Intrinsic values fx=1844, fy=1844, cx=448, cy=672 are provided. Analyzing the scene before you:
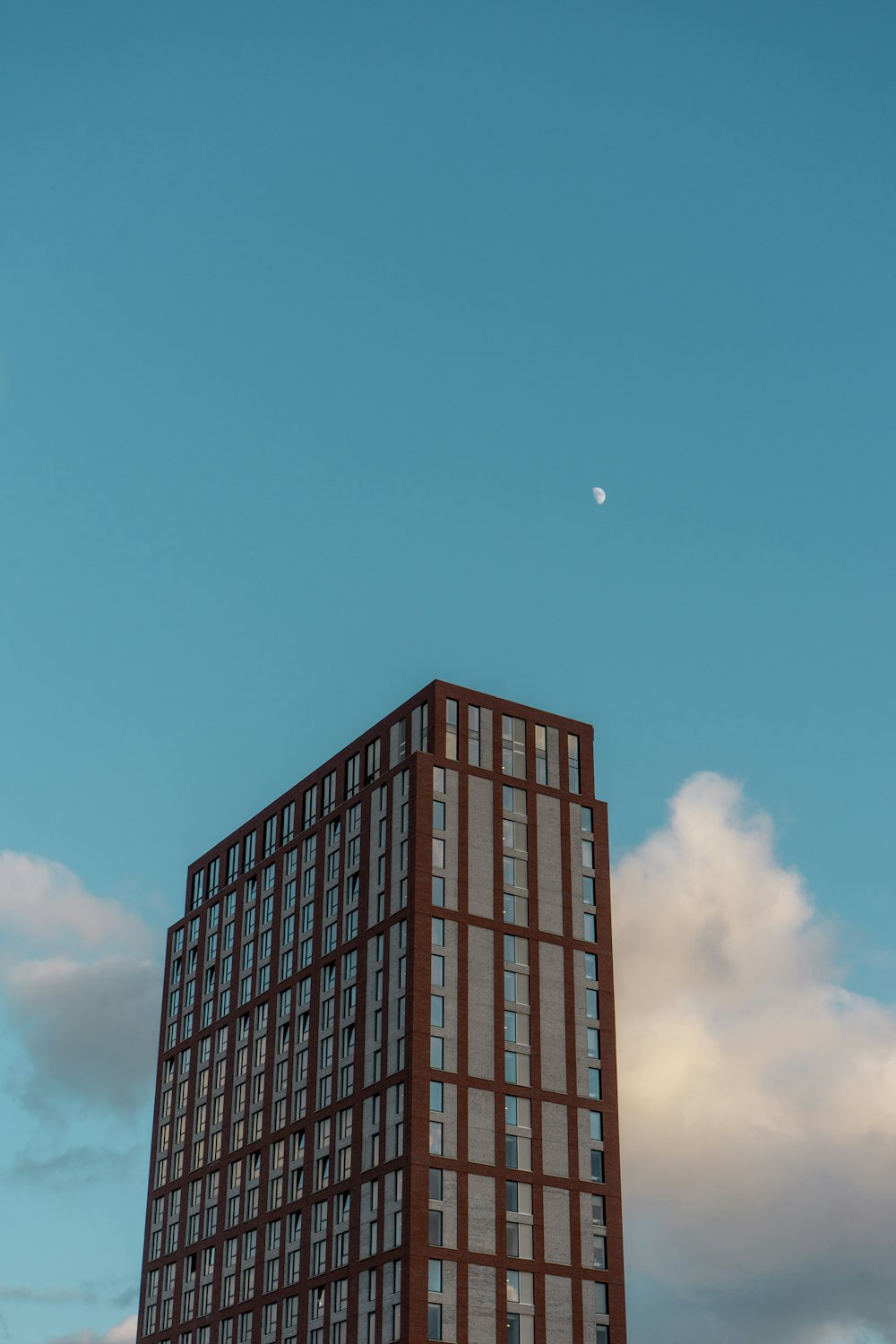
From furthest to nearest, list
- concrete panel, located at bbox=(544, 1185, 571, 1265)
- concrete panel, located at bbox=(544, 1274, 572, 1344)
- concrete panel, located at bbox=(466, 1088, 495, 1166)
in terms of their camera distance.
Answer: concrete panel, located at bbox=(466, 1088, 495, 1166) → concrete panel, located at bbox=(544, 1185, 571, 1265) → concrete panel, located at bbox=(544, 1274, 572, 1344)

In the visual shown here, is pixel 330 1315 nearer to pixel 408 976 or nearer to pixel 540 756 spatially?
pixel 408 976

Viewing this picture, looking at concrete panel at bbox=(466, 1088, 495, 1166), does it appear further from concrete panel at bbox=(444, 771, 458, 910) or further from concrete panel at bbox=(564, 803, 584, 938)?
concrete panel at bbox=(564, 803, 584, 938)

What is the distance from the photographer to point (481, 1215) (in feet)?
405

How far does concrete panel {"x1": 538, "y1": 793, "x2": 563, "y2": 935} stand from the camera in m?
137

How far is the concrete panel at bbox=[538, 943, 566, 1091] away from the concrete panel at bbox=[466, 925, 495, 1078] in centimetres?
419

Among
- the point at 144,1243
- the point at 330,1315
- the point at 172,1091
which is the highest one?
the point at 172,1091

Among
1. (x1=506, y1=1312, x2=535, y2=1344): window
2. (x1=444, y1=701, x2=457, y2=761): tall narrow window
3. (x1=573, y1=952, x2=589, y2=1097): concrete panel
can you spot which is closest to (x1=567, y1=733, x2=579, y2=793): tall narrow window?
(x1=444, y1=701, x2=457, y2=761): tall narrow window

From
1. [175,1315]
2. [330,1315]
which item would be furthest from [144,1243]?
[330,1315]

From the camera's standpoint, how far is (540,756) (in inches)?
5655

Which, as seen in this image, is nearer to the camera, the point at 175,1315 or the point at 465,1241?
the point at 465,1241

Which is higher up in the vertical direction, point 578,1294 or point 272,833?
point 272,833

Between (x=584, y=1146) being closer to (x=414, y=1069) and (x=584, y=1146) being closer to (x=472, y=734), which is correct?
(x=414, y=1069)

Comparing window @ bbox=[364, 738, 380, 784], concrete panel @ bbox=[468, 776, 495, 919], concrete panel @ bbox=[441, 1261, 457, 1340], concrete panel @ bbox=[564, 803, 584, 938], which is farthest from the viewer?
window @ bbox=[364, 738, 380, 784]

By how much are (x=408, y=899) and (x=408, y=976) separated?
5862 millimetres
